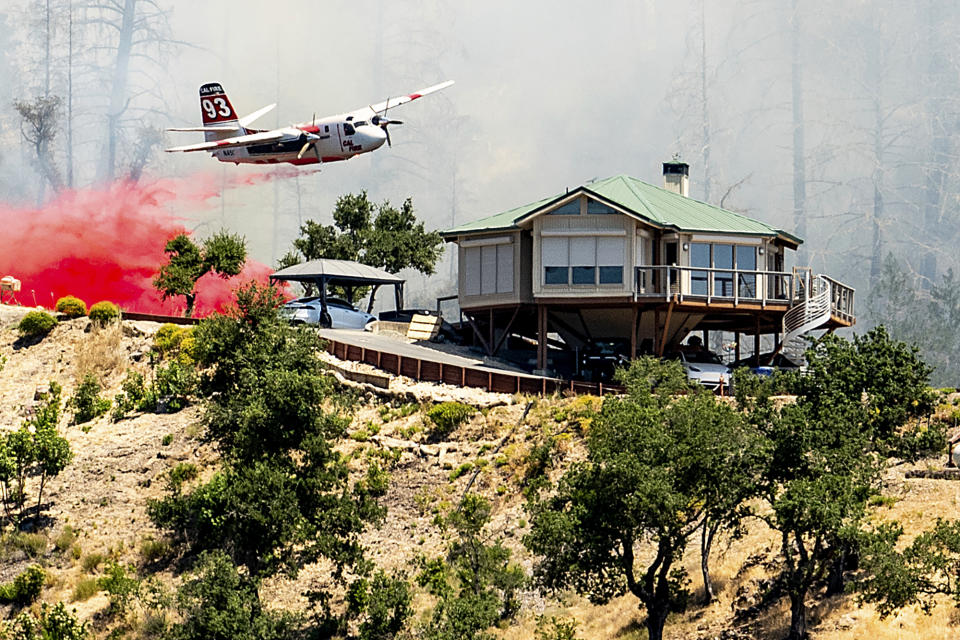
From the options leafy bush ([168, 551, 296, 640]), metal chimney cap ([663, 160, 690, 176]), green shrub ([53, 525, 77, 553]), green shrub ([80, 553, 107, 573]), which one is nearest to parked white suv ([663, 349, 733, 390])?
metal chimney cap ([663, 160, 690, 176])

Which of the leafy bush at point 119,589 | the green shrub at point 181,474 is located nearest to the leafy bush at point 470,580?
the leafy bush at point 119,589

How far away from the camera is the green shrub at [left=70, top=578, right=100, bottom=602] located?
50.1 meters

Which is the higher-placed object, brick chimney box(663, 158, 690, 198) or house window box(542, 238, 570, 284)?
brick chimney box(663, 158, 690, 198)

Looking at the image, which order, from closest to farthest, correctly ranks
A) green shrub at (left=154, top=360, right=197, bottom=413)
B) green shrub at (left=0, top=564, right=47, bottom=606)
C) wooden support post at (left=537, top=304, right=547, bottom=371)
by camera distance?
green shrub at (left=0, top=564, right=47, bottom=606), green shrub at (left=154, top=360, right=197, bottom=413), wooden support post at (left=537, top=304, right=547, bottom=371)

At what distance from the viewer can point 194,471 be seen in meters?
56.3

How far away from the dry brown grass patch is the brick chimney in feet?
93.5

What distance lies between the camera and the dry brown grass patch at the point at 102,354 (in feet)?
211

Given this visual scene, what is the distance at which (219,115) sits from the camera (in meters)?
74.1

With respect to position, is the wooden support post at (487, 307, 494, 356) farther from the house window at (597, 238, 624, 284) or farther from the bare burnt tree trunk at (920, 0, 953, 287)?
the bare burnt tree trunk at (920, 0, 953, 287)

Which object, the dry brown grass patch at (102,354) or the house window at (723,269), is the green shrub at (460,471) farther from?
the dry brown grass patch at (102,354)

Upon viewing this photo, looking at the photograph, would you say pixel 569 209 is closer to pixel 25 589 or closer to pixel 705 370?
pixel 705 370

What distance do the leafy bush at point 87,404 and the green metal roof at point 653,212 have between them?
1765 centimetres

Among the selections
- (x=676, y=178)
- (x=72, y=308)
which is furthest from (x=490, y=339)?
(x=72, y=308)

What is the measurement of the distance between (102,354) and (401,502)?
18548mm
